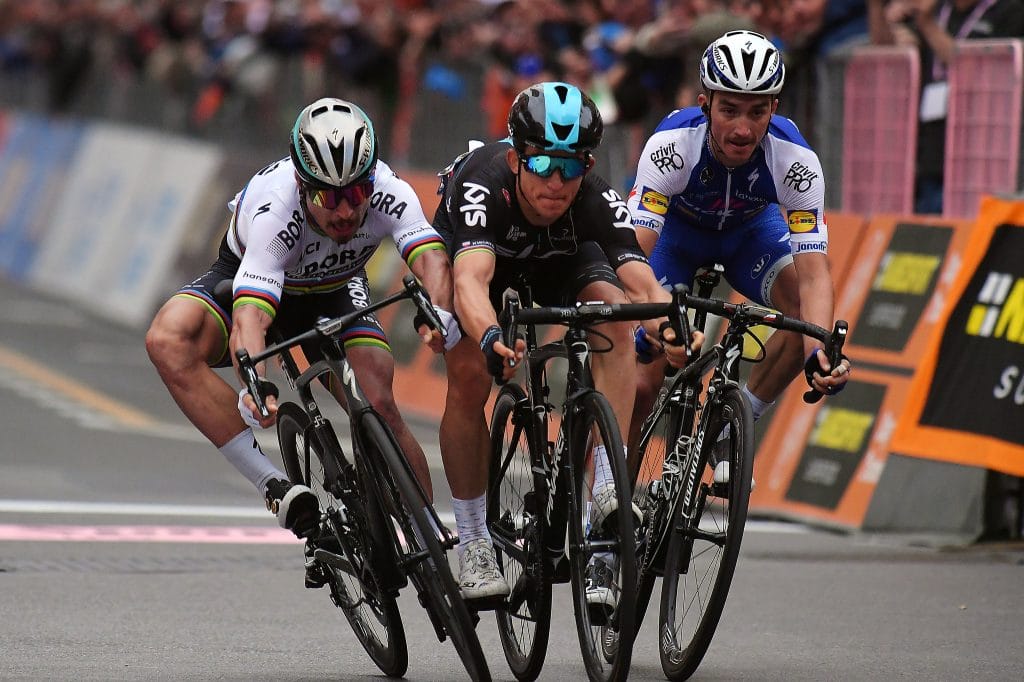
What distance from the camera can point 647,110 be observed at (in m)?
13.6

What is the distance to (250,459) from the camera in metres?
7.19

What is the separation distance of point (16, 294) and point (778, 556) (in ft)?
57.6

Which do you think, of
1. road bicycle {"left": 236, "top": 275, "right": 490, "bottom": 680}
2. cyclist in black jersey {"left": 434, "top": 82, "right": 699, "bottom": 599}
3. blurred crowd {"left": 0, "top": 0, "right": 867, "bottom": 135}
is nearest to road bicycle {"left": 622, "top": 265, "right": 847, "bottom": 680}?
cyclist in black jersey {"left": 434, "top": 82, "right": 699, "bottom": 599}

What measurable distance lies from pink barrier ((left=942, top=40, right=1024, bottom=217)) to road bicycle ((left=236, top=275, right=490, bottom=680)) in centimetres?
509

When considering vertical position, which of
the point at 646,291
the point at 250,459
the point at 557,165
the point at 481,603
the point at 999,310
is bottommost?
the point at 481,603

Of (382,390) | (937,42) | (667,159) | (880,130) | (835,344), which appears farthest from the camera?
(880,130)

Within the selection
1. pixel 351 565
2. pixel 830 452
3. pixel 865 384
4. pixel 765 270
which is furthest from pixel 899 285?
pixel 351 565

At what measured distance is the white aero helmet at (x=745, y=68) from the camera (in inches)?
293

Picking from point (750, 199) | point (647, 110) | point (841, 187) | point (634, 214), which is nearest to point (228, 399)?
point (634, 214)

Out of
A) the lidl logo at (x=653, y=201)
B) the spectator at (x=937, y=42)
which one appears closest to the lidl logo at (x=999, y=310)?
the spectator at (x=937, y=42)

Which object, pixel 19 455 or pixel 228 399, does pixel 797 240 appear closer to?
pixel 228 399

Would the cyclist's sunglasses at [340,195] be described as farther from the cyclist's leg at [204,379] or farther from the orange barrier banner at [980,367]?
the orange barrier banner at [980,367]

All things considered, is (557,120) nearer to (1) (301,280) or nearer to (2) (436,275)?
(2) (436,275)

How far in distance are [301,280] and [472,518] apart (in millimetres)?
1152
